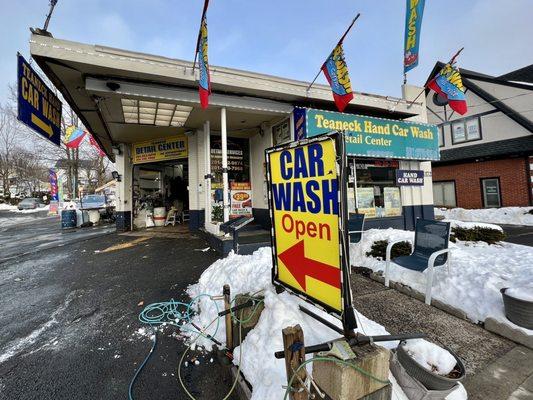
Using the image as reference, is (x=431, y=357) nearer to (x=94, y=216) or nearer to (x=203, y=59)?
(x=203, y=59)

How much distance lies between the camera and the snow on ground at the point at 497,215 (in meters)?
11.4

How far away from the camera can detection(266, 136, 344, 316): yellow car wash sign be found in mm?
1935

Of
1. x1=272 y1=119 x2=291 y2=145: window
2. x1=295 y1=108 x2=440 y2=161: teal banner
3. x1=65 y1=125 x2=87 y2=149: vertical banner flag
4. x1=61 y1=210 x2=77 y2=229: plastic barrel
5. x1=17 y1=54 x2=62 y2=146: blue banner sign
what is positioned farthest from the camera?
x1=61 y1=210 x2=77 y2=229: plastic barrel

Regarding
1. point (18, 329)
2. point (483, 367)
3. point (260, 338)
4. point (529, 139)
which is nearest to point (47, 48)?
point (18, 329)

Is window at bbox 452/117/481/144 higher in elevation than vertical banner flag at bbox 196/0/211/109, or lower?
higher

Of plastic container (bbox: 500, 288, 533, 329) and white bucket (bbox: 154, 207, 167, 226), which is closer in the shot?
plastic container (bbox: 500, 288, 533, 329)

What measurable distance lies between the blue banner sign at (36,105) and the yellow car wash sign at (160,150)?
3756mm

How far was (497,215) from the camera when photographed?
12320 millimetres

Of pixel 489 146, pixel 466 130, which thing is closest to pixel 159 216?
pixel 489 146

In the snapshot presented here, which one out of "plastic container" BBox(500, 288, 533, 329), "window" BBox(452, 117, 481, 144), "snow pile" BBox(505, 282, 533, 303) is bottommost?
"plastic container" BBox(500, 288, 533, 329)

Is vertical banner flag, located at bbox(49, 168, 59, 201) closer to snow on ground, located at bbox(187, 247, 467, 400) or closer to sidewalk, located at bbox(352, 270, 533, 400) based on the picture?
snow on ground, located at bbox(187, 247, 467, 400)

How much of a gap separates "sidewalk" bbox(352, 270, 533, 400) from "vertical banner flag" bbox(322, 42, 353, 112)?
4805mm

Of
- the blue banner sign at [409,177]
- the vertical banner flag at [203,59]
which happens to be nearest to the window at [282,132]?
the vertical banner flag at [203,59]

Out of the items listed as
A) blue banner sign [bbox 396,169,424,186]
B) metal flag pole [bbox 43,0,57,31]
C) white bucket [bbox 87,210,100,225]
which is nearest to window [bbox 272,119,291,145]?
blue banner sign [bbox 396,169,424,186]
